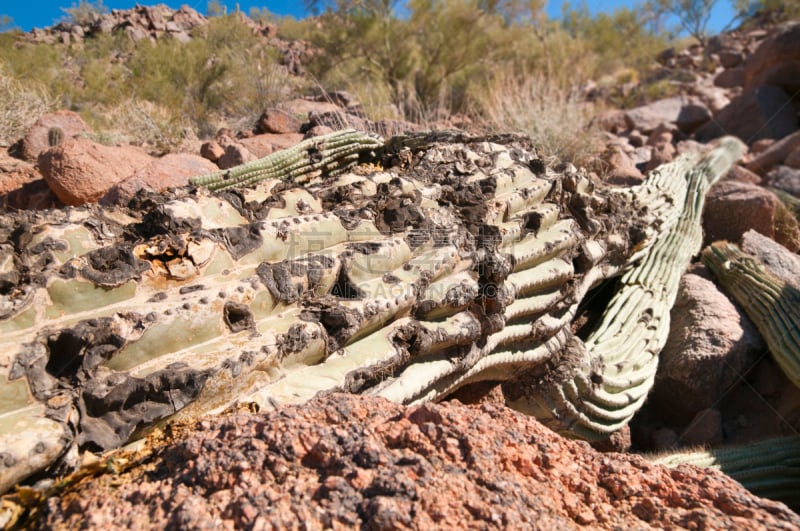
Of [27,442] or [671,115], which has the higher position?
[671,115]

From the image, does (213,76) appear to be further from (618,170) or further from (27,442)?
(27,442)

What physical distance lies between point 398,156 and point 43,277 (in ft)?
6.60

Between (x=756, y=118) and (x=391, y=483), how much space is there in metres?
9.47

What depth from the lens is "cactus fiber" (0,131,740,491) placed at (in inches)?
50.3

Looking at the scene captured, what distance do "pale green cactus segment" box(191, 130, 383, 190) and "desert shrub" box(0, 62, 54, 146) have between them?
165 inches

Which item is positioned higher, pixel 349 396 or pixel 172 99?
pixel 172 99

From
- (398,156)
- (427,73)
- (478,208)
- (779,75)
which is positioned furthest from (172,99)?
(779,75)

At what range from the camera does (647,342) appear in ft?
9.87

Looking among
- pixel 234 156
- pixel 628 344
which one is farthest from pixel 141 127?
pixel 628 344

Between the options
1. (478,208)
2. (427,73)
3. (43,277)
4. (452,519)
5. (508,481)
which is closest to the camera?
(452,519)

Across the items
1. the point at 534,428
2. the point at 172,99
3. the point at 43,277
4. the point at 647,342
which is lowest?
the point at 647,342

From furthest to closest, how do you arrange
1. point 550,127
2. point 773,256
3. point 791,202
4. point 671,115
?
1. point 671,115
2. point 550,127
3. point 791,202
4. point 773,256

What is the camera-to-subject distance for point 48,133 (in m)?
5.00

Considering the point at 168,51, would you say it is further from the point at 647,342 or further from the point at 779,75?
the point at 779,75
